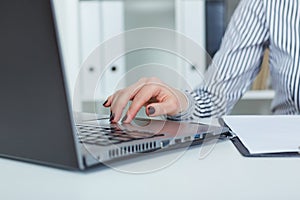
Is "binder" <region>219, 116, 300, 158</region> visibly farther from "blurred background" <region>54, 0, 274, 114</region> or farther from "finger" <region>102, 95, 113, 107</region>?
"blurred background" <region>54, 0, 274, 114</region>

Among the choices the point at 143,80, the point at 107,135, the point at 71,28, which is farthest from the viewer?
the point at 71,28

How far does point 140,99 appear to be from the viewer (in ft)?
2.26

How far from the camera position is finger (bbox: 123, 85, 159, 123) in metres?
0.65

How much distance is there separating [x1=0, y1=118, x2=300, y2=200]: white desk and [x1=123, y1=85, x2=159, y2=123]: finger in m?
0.14

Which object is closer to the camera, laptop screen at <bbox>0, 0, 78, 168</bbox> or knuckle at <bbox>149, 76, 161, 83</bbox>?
laptop screen at <bbox>0, 0, 78, 168</bbox>

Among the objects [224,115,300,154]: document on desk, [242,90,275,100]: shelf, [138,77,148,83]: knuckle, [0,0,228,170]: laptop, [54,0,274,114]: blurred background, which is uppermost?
[0,0,228,170]: laptop

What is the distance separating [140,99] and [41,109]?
0.29 metres

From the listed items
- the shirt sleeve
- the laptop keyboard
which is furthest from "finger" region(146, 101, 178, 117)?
the shirt sleeve

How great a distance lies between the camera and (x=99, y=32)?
209cm

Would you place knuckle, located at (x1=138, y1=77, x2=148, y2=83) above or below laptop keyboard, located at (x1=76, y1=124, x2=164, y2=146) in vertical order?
below

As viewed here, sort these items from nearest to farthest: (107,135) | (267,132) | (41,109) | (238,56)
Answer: (41,109) → (107,135) → (267,132) → (238,56)

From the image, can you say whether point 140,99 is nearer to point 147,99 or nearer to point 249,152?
point 147,99

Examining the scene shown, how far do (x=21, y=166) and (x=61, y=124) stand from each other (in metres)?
0.12

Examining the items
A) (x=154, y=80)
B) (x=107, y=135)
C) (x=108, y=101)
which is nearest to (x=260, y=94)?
(x=154, y=80)
